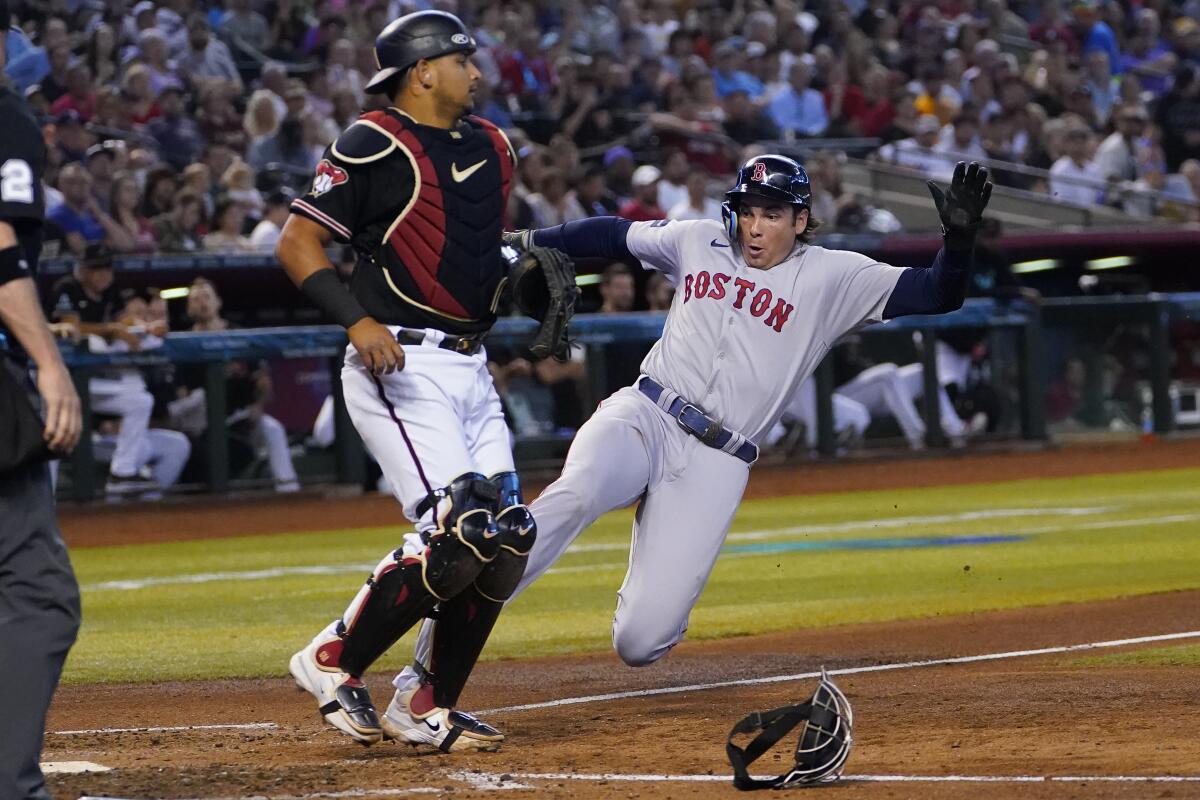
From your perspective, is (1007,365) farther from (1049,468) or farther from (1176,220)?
(1176,220)

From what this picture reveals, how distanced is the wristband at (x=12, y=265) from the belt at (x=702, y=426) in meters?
2.57

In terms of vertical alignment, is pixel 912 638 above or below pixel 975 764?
below

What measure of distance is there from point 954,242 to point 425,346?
5.44ft

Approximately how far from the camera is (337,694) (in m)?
5.01

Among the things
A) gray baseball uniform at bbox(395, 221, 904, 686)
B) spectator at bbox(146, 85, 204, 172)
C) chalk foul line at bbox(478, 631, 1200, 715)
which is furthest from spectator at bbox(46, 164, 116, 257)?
gray baseball uniform at bbox(395, 221, 904, 686)

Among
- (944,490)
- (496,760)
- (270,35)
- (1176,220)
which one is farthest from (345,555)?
(1176,220)

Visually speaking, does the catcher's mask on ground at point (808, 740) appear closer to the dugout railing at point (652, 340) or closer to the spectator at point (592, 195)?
the dugout railing at point (652, 340)

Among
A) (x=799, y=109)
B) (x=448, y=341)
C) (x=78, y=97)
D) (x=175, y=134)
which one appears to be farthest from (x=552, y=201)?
(x=448, y=341)

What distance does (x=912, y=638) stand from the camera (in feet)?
26.4

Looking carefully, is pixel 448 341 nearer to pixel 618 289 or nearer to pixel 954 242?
pixel 954 242

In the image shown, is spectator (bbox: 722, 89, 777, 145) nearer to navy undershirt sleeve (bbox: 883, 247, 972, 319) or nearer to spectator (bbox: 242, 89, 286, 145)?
spectator (bbox: 242, 89, 286, 145)

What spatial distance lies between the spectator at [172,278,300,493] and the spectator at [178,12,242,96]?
3.11 m

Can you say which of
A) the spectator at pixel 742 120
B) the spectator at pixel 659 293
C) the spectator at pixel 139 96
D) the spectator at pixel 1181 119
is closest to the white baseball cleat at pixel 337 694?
the spectator at pixel 659 293

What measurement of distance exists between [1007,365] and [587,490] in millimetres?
12121
